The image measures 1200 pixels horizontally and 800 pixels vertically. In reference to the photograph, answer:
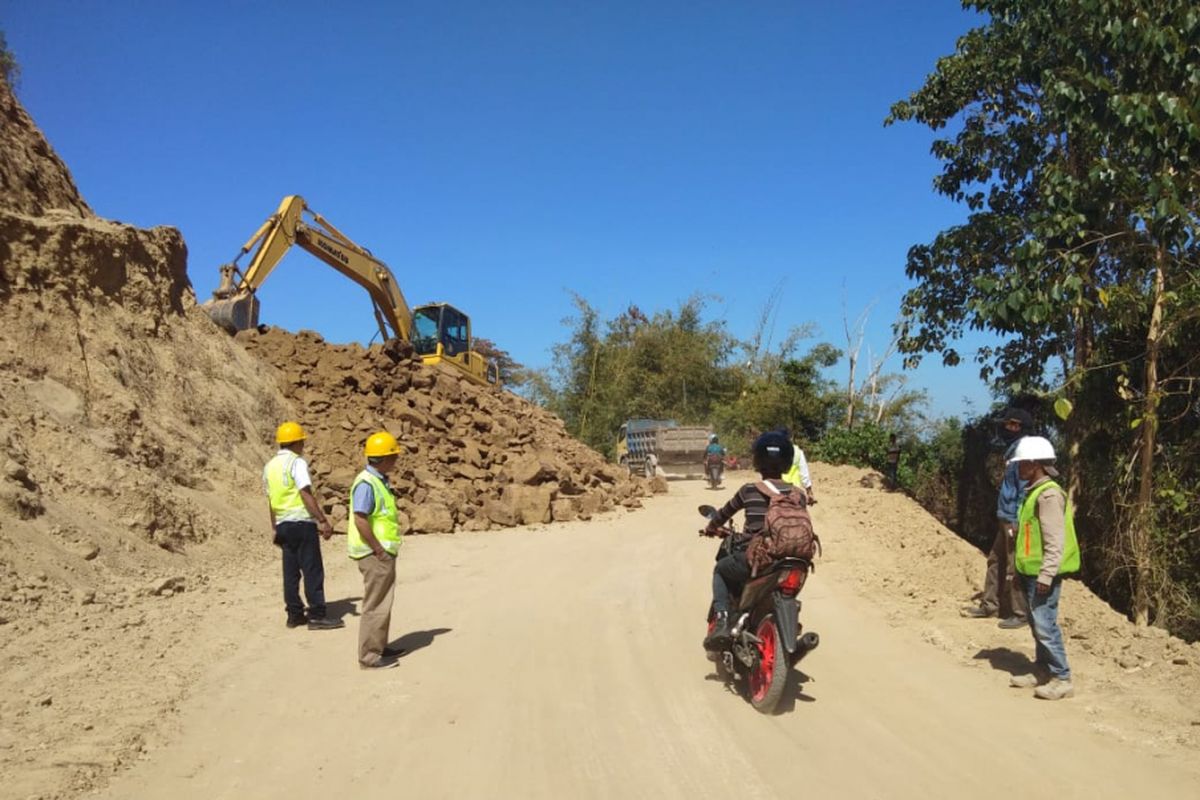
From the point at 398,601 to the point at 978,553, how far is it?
7.63 meters

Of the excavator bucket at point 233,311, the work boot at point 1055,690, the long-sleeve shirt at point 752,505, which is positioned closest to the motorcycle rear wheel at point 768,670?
the long-sleeve shirt at point 752,505

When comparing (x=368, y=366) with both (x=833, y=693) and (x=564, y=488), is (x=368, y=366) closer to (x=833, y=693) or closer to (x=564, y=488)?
(x=564, y=488)

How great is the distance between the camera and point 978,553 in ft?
36.8

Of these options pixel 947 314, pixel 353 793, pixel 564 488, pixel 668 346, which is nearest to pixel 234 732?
pixel 353 793

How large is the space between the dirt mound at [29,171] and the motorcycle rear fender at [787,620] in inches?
467

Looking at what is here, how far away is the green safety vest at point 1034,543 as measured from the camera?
568 cm

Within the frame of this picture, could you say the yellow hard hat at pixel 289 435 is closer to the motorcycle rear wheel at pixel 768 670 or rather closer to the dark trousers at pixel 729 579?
the dark trousers at pixel 729 579

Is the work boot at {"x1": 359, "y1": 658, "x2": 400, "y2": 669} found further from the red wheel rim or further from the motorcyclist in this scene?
the red wheel rim

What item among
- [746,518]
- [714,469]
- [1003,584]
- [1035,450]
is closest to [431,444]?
[714,469]

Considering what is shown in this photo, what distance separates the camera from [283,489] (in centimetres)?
727

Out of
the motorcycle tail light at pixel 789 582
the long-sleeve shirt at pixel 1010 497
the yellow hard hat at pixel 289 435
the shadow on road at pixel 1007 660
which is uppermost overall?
the yellow hard hat at pixel 289 435

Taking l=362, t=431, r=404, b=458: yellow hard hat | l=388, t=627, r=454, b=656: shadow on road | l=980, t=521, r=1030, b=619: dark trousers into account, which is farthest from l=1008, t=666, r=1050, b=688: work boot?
l=362, t=431, r=404, b=458: yellow hard hat

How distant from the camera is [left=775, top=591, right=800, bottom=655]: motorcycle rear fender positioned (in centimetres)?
518

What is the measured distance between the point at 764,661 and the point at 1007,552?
3588 mm
